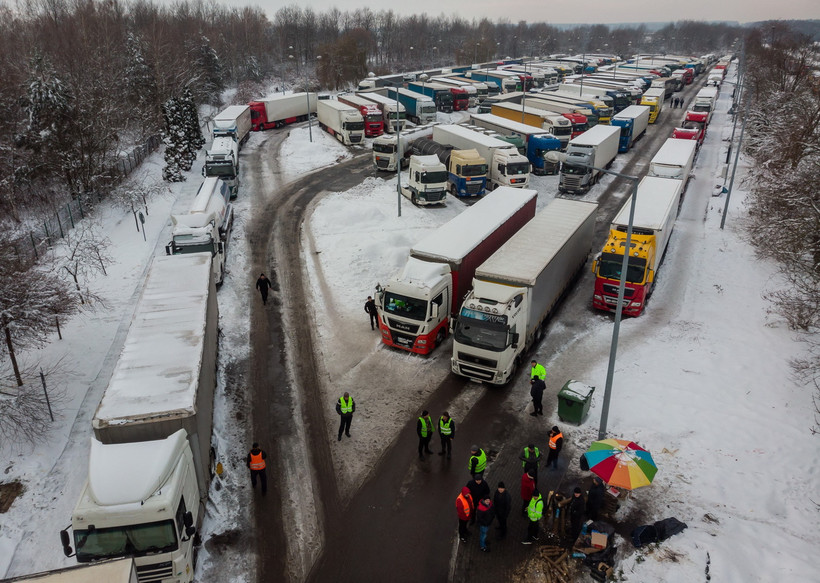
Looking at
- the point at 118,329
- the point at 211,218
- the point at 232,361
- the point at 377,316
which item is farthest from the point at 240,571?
the point at 211,218

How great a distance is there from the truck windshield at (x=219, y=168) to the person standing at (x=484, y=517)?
91.5ft

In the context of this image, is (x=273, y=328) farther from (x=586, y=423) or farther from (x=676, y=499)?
(x=676, y=499)

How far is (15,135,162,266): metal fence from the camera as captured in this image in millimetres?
24969

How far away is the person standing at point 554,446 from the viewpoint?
42.5 ft

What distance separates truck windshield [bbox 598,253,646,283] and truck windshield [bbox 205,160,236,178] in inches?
891

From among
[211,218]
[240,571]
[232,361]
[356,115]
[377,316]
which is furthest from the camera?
[356,115]

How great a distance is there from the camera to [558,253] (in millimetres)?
18875

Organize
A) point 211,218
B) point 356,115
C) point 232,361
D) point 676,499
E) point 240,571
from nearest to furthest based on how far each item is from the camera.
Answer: point 240,571 < point 676,499 < point 232,361 < point 211,218 < point 356,115

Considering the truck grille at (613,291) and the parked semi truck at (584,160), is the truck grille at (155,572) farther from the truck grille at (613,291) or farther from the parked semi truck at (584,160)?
the parked semi truck at (584,160)

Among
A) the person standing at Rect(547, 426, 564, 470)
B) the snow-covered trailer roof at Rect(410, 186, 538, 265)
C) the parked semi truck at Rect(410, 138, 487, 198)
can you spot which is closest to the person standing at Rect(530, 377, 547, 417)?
the person standing at Rect(547, 426, 564, 470)

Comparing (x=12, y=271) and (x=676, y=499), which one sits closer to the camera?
(x=676, y=499)

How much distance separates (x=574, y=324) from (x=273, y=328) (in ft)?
35.2

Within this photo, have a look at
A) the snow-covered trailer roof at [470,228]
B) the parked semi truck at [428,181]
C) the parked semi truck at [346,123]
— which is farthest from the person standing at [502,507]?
the parked semi truck at [346,123]

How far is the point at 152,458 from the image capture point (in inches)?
391
